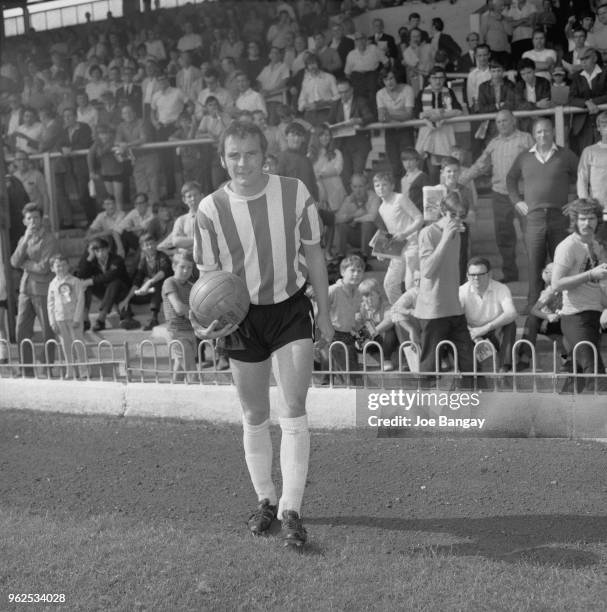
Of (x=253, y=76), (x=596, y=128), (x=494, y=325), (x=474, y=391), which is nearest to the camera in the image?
(x=474, y=391)

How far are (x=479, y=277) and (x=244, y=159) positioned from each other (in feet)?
12.6

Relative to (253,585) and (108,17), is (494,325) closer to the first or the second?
(253,585)

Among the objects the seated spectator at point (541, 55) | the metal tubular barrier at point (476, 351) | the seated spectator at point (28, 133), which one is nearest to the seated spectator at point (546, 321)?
the metal tubular barrier at point (476, 351)

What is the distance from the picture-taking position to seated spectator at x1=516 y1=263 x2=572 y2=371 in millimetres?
8656

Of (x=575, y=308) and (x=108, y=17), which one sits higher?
(x=108, y=17)

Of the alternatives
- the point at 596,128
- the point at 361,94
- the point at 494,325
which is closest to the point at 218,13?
the point at 361,94

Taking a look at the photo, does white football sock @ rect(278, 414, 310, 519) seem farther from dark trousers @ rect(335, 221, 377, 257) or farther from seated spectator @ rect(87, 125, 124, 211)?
seated spectator @ rect(87, 125, 124, 211)

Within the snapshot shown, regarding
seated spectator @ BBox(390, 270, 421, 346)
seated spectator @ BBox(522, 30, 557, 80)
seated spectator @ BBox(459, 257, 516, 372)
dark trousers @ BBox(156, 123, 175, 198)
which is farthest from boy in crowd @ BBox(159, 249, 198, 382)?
seated spectator @ BBox(522, 30, 557, 80)

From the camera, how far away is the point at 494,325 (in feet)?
28.0

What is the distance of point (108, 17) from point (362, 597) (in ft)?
56.5

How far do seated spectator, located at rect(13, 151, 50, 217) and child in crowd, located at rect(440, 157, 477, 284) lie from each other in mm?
6482

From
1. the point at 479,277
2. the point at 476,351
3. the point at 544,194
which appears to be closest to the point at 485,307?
the point at 479,277

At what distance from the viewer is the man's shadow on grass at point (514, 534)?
17.0 ft

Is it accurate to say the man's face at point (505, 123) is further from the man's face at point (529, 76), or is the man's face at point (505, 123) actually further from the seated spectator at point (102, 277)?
the seated spectator at point (102, 277)
